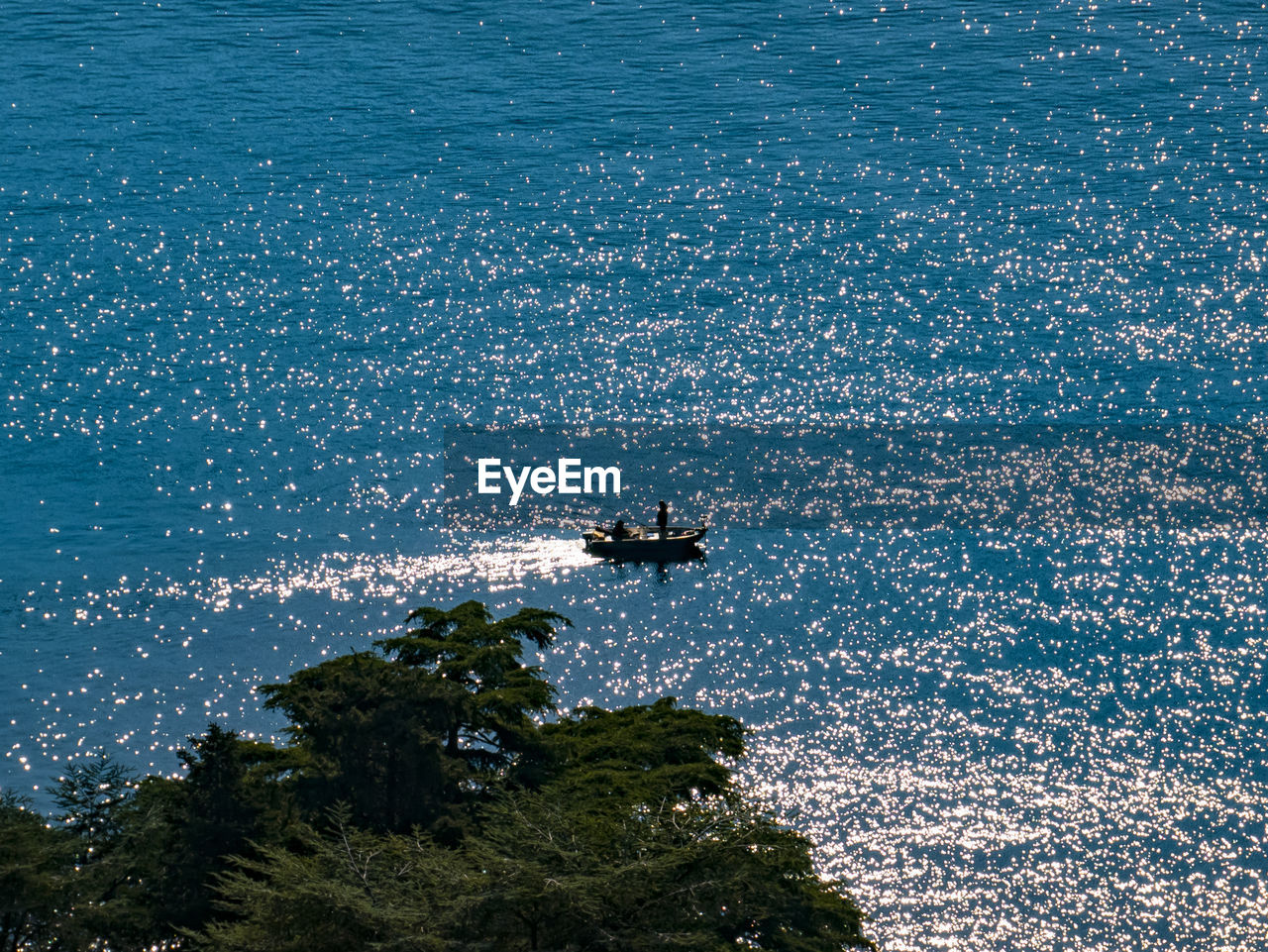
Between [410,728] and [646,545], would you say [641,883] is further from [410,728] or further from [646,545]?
[646,545]

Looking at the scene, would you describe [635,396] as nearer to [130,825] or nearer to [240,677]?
[240,677]

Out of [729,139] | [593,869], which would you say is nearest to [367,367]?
[729,139]

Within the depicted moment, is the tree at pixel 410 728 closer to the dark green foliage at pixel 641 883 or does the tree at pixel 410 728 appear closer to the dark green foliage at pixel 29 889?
the dark green foliage at pixel 641 883

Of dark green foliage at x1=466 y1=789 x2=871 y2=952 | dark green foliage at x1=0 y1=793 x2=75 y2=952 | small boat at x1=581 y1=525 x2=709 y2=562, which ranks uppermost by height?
dark green foliage at x1=466 y1=789 x2=871 y2=952

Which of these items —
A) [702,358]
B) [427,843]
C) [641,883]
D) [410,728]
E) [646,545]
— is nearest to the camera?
[641,883]

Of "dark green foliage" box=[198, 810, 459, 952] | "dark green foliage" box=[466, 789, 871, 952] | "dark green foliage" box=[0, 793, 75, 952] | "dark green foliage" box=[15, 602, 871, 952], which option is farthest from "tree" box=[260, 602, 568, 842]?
"dark green foliage" box=[0, 793, 75, 952]

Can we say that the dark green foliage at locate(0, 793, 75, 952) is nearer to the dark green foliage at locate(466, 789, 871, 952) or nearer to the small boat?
the dark green foliage at locate(466, 789, 871, 952)

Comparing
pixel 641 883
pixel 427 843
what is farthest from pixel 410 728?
pixel 641 883
